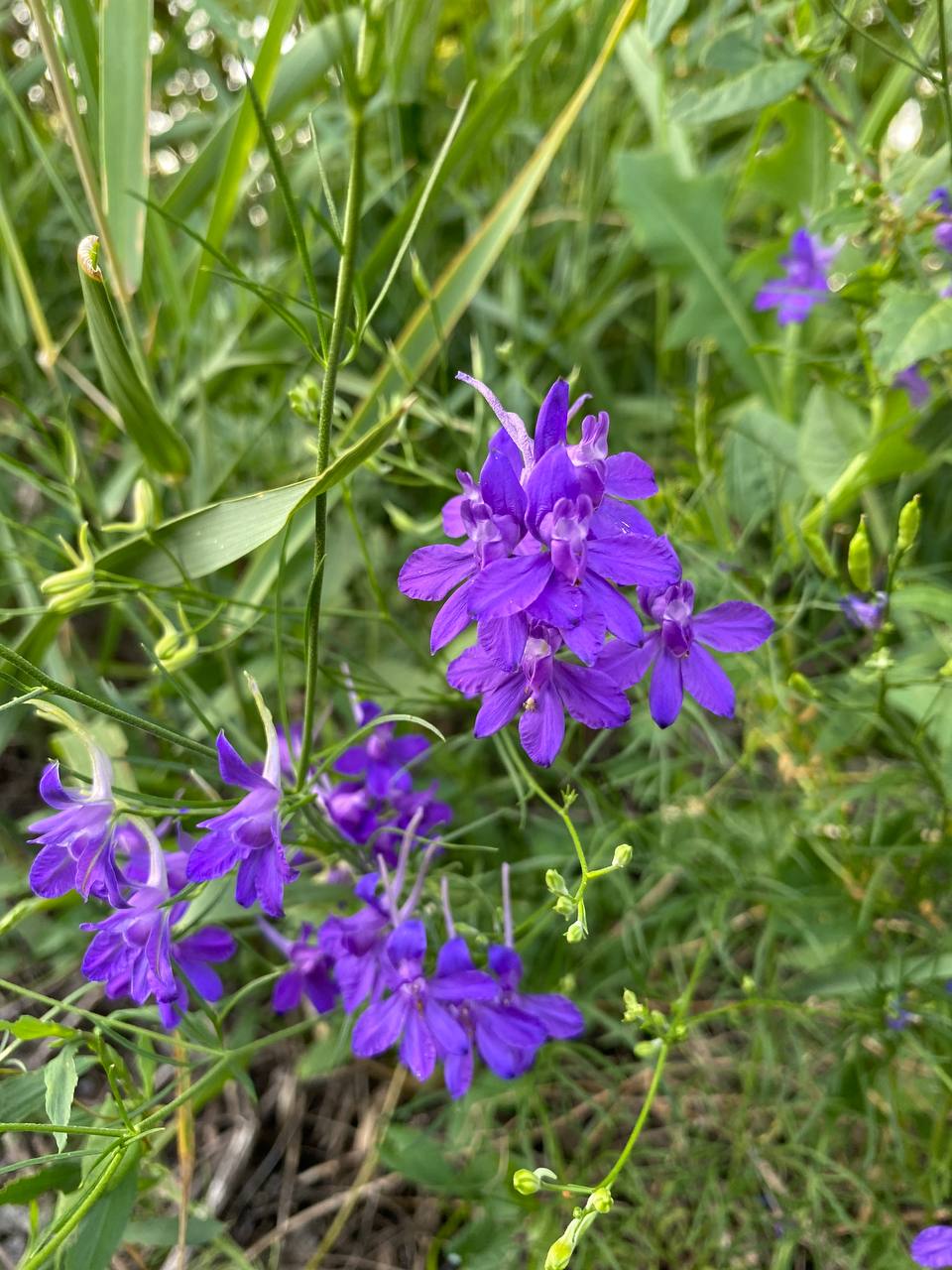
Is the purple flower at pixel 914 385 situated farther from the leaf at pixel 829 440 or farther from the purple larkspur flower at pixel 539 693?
the purple larkspur flower at pixel 539 693

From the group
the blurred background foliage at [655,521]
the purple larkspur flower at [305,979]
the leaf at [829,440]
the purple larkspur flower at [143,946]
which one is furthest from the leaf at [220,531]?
the leaf at [829,440]

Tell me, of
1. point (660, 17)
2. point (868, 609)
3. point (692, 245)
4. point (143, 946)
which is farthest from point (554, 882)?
point (692, 245)

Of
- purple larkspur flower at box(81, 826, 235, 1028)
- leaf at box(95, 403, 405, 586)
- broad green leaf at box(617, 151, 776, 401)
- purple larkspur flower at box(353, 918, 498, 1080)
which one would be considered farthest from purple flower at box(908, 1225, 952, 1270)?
broad green leaf at box(617, 151, 776, 401)

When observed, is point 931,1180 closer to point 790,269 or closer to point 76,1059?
point 76,1059

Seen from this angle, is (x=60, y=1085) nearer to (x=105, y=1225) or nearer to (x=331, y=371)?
(x=105, y=1225)

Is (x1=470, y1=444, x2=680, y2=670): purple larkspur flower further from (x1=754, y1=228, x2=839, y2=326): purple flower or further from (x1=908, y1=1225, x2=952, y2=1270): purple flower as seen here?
(x1=754, y1=228, x2=839, y2=326): purple flower

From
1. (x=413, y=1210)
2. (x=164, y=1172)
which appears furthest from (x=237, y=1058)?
(x=413, y=1210)
